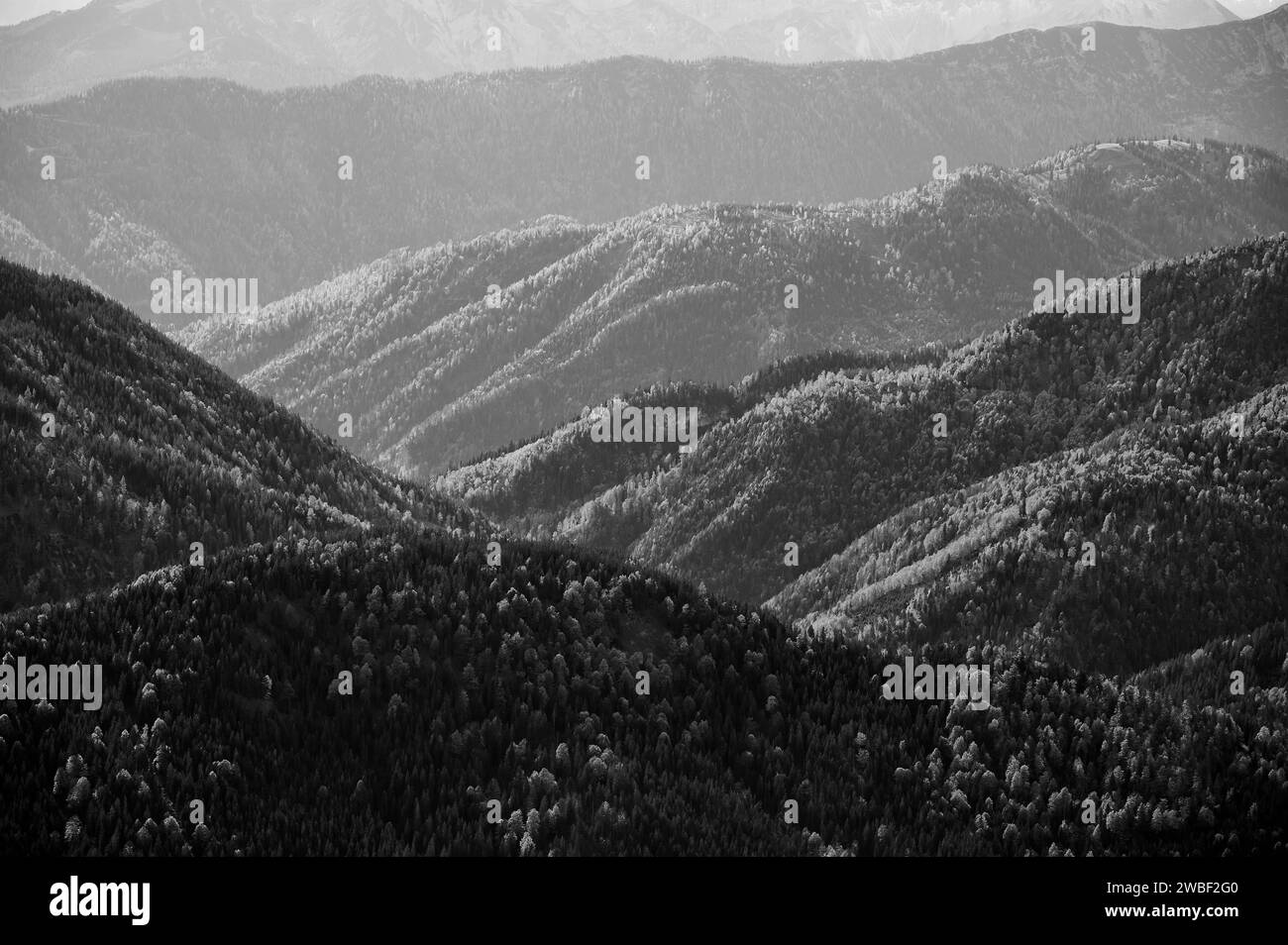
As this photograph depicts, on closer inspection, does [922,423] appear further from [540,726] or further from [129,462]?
[540,726]

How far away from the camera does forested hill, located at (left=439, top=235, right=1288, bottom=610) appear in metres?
147

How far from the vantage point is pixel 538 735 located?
6019 cm

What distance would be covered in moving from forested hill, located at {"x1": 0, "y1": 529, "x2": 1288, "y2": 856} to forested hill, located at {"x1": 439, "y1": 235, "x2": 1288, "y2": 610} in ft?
201

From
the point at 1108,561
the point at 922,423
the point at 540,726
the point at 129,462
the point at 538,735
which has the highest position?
the point at 922,423

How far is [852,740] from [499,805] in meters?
16.3

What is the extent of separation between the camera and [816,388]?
179 m

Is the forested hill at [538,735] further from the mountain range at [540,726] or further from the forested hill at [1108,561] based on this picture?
the forested hill at [1108,561]

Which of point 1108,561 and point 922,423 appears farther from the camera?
point 922,423

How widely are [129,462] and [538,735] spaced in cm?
5186

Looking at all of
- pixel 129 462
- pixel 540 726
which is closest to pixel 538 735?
pixel 540 726
